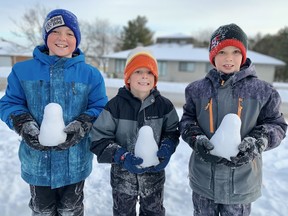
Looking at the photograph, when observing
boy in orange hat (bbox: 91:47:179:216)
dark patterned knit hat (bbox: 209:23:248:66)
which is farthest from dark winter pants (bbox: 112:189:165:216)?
dark patterned knit hat (bbox: 209:23:248:66)

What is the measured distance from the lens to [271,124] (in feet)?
6.25

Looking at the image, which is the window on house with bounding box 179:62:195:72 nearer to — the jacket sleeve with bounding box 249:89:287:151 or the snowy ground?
the snowy ground

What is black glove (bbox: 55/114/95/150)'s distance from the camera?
75.3 inches

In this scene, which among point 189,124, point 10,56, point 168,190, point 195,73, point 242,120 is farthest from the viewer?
point 10,56

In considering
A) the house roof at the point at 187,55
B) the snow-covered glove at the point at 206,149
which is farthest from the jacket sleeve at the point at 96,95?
the house roof at the point at 187,55

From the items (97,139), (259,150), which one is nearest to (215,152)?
(259,150)

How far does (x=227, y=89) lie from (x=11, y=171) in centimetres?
294

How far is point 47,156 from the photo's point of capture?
204 cm

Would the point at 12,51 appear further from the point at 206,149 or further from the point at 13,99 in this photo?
the point at 206,149

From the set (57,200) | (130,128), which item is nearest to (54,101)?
(130,128)

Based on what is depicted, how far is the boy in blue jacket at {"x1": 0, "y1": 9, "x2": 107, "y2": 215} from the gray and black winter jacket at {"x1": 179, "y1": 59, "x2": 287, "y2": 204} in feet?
2.70

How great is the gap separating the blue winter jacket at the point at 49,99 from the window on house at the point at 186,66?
80.5ft

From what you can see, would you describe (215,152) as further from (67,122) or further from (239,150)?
(67,122)

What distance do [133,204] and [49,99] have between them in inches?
41.3
